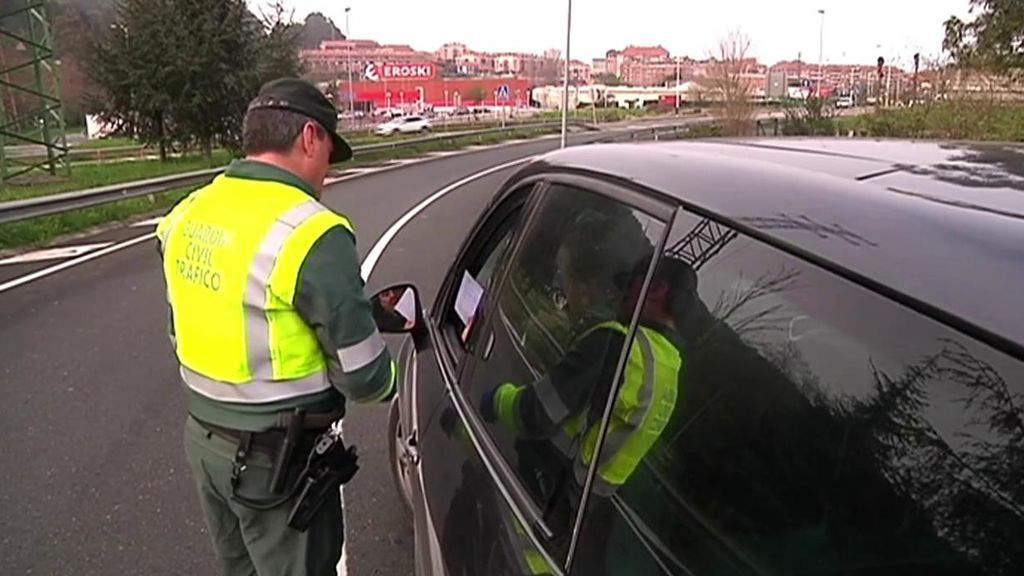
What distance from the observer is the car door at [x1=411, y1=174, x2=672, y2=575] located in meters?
1.59

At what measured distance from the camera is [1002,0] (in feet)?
58.8

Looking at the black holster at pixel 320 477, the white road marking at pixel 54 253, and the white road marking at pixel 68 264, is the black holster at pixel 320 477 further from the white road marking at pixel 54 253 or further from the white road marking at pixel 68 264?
the white road marking at pixel 54 253

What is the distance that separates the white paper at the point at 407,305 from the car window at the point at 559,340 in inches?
14.4

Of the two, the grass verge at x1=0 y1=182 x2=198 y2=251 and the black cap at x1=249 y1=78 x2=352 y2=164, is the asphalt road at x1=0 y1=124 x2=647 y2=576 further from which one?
the grass verge at x1=0 y1=182 x2=198 y2=251

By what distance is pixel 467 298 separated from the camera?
112 inches

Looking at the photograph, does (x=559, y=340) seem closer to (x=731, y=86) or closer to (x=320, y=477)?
(x=320, y=477)

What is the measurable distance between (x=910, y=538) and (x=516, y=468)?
96 centimetres

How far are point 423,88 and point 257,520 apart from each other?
9550 cm

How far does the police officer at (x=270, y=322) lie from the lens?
6.81 ft

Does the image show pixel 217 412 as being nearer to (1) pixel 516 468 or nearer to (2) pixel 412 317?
(2) pixel 412 317

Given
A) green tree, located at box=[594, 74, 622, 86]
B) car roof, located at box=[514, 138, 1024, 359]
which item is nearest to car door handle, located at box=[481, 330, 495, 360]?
car roof, located at box=[514, 138, 1024, 359]

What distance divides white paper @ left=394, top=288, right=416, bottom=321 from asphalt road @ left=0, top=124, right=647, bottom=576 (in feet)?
4.04

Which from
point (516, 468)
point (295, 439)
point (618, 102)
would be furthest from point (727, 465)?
point (618, 102)

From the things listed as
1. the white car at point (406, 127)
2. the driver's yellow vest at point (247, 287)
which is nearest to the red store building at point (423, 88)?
the white car at point (406, 127)
